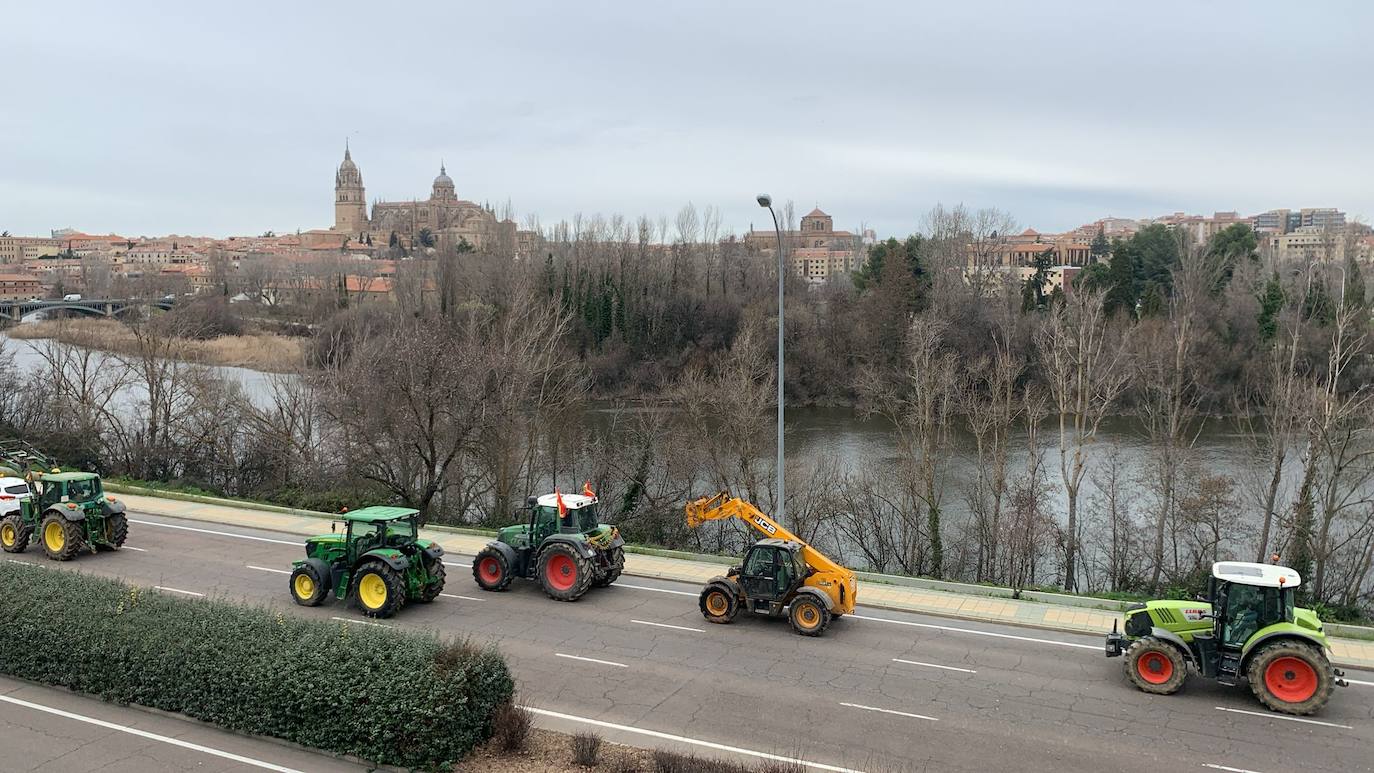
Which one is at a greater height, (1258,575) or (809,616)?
(1258,575)

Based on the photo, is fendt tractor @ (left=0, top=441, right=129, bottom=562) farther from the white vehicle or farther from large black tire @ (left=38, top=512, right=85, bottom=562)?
the white vehicle

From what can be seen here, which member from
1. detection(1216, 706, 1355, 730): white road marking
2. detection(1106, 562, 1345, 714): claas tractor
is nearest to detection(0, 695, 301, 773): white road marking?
detection(1106, 562, 1345, 714): claas tractor

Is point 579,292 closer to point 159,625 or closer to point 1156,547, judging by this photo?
point 1156,547

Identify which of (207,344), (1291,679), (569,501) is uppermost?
(207,344)

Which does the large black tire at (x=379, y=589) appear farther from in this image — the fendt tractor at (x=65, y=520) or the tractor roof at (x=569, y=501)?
the fendt tractor at (x=65, y=520)

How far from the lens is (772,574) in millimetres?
16188

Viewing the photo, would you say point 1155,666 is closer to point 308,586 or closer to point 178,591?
point 308,586

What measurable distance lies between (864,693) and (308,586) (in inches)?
373

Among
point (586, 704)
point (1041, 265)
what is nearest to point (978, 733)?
point (586, 704)

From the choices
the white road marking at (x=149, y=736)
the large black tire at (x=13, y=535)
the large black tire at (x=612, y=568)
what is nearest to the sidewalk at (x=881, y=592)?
the large black tire at (x=612, y=568)

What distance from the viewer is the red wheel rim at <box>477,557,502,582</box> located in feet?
59.8

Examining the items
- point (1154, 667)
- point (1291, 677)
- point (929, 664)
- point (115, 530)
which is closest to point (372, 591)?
point (115, 530)

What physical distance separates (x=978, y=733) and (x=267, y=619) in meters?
8.92

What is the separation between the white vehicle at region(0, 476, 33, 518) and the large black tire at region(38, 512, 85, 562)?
1.89m
